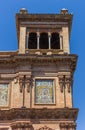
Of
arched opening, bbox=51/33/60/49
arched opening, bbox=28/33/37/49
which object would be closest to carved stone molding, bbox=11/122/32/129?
arched opening, bbox=28/33/37/49

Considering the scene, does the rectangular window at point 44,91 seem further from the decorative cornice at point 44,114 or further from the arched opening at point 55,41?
the arched opening at point 55,41

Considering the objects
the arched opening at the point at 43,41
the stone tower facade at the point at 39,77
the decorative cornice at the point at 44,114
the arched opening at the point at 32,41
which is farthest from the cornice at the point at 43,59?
the decorative cornice at the point at 44,114

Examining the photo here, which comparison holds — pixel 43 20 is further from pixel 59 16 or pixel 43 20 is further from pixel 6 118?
pixel 6 118

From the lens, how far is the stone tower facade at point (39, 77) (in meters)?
36.3

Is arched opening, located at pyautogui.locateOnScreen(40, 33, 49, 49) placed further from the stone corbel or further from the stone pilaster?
the stone corbel

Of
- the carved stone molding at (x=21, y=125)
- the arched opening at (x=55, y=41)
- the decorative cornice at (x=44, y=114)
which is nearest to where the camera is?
the carved stone molding at (x=21, y=125)

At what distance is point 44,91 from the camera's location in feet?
125

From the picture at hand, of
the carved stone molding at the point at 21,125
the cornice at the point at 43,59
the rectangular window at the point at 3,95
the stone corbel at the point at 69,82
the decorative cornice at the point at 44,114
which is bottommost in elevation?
the carved stone molding at the point at 21,125

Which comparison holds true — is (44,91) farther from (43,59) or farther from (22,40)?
(22,40)

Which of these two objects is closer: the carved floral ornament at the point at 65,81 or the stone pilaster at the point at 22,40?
the carved floral ornament at the point at 65,81

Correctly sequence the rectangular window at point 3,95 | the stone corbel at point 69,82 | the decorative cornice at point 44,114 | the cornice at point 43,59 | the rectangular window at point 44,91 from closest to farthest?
the decorative cornice at point 44,114, the rectangular window at point 44,91, the rectangular window at point 3,95, the stone corbel at point 69,82, the cornice at point 43,59

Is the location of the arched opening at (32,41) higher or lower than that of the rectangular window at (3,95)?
higher

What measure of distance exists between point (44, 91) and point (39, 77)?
4.51 feet

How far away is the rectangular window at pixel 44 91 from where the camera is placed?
3766 cm
